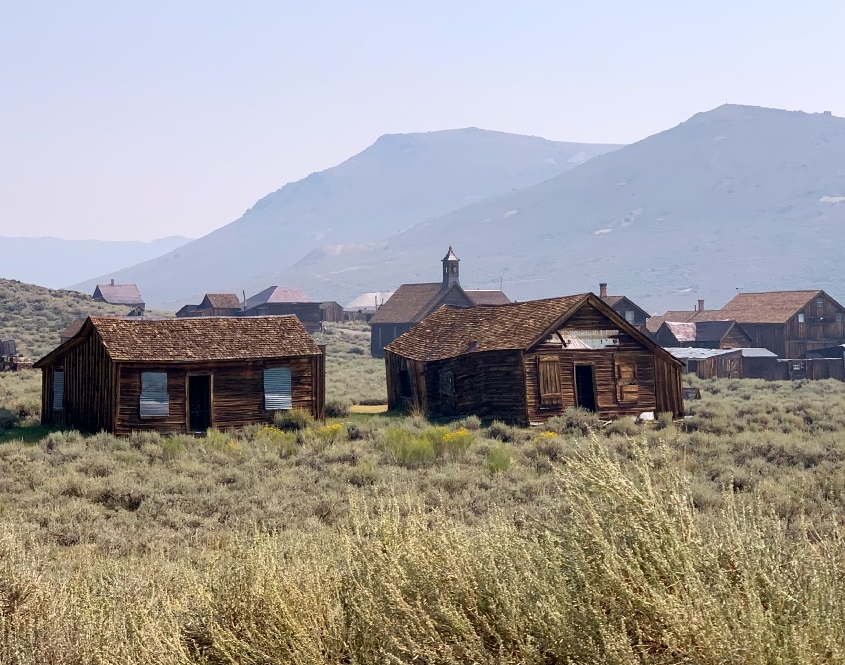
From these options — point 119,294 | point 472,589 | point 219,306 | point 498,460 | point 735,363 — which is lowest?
point 498,460

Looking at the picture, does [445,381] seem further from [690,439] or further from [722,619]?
[722,619]

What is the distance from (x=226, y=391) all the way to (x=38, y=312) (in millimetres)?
60447

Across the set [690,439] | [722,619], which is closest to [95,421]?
[690,439]

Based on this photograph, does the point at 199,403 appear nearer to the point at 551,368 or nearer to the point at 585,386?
the point at 551,368

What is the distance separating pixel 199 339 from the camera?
88.5 ft

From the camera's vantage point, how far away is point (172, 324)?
27.5 meters

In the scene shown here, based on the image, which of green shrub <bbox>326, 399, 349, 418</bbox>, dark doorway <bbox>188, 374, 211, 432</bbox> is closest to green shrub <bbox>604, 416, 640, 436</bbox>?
green shrub <bbox>326, 399, 349, 418</bbox>

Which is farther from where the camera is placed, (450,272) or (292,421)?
(450,272)

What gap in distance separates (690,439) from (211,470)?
11607mm

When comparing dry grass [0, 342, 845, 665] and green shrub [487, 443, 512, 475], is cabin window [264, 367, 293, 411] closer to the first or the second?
green shrub [487, 443, 512, 475]

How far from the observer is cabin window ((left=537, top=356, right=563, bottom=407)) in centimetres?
2810

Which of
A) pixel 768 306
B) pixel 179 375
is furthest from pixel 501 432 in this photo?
pixel 768 306

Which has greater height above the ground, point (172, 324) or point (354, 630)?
point (172, 324)

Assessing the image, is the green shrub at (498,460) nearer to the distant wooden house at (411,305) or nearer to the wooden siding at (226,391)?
the wooden siding at (226,391)
